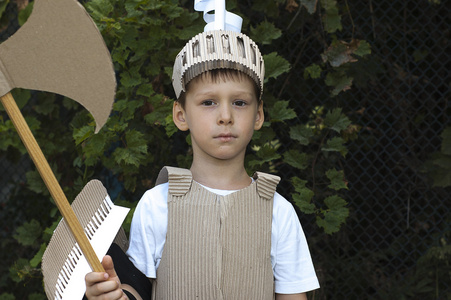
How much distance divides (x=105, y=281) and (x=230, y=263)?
37 cm

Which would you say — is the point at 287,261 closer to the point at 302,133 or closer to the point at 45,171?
the point at 45,171

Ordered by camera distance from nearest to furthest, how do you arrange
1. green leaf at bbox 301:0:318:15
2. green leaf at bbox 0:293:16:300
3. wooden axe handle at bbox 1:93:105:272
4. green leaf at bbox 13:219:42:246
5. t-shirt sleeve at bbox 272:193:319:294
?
wooden axe handle at bbox 1:93:105:272
t-shirt sleeve at bbox 272:193:319:294
green leaf at bbox 301:0:318:15
green leaf at bbox 13:219:42:246
green leaf at bbox 0:293:16:300

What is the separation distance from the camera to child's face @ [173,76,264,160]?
176 cm

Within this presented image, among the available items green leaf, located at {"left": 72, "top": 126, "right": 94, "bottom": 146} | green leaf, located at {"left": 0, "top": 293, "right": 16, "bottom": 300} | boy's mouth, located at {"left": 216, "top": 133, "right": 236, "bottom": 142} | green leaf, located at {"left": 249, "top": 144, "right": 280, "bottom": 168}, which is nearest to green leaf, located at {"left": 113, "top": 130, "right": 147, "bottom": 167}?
green leaf, located at {"left": 72, "top": 126, "right": 94, "bottom": 146}

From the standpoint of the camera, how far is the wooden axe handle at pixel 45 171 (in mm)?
1378

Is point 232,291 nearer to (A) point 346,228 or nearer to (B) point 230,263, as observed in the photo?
(B) point 230,263

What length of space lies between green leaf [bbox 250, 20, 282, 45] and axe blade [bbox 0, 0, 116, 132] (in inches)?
51.9

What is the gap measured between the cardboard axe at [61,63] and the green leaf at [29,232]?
1759 millimetres

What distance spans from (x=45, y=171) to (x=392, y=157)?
97.6 inches

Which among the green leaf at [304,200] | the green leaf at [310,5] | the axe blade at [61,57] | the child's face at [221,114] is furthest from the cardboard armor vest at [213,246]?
the green leaf at [310,5]

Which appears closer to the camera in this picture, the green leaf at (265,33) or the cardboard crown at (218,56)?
the cardboard crown at (218,56)

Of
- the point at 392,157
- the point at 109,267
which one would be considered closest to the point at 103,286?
the point at 109,267

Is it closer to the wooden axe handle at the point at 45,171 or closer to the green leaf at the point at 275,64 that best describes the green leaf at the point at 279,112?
the green leaf at the point at 275,64

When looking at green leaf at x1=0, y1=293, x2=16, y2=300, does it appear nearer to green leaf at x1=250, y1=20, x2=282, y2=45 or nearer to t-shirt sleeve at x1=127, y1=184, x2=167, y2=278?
t-shirt sleeve at x1=127, y1=184, x2=167, y2=278
